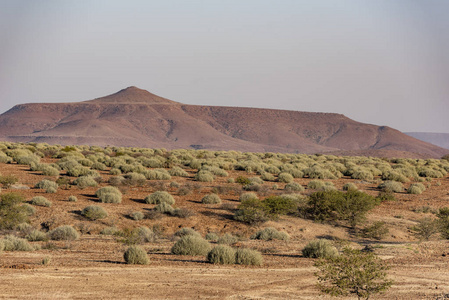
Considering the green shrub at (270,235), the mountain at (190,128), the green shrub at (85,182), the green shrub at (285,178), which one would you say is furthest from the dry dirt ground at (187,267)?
the mountain at (190,128)

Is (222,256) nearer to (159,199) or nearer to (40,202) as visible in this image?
(159,199)

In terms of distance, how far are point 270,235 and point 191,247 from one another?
15.3 feet

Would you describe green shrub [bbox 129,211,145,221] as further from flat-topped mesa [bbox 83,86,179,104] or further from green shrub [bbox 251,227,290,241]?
flat-topped mesa [bbox 83,86,179,104]

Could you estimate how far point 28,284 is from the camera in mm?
10672

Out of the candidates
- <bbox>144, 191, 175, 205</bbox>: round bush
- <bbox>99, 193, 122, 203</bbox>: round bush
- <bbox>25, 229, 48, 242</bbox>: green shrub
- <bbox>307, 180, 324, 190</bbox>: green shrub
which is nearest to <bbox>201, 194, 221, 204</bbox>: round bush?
<bbox>144, 191, 175, 205</bbox>: round bush

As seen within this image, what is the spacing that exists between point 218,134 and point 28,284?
140 metres

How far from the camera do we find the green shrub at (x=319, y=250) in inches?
589

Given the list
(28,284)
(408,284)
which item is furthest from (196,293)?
(408,284)

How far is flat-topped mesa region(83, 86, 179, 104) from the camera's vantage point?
7062 inches

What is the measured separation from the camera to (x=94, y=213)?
2044 cm

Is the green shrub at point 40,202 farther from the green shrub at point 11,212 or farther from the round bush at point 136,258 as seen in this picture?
the round bush at point 136,258

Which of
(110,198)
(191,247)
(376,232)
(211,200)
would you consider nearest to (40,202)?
(110,198)

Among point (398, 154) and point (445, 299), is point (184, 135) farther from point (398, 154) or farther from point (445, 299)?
point (445, 299)

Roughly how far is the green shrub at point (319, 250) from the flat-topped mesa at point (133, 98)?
537 feet
